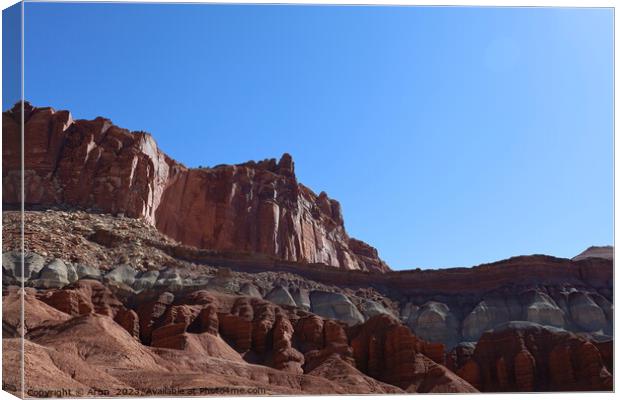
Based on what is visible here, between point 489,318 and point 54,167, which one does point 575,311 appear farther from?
point 54,167

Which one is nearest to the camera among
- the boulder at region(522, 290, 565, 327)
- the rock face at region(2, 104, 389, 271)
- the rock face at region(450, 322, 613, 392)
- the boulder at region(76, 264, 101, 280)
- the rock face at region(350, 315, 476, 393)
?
the rock face at region(350, 315, 476, 393)

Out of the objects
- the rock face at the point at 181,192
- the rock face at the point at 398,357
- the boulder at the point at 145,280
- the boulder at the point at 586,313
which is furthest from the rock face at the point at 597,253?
the rock face at the point at 181,192

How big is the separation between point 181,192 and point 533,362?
48790 mm

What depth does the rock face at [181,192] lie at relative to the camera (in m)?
83.1

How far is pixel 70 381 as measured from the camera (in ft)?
112

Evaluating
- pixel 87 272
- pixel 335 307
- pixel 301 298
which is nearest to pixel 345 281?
pixel 301 298

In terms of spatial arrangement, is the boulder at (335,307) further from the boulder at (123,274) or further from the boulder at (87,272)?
the boulder at (87,272)

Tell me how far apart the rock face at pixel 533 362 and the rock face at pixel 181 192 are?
36577 mm

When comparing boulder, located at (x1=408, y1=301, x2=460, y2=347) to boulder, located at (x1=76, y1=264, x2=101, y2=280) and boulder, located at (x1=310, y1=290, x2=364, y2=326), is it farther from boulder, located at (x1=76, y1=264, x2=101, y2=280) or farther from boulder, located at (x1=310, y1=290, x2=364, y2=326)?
boulder, located at (x1=76, y1=264, x2=101, y2=280)

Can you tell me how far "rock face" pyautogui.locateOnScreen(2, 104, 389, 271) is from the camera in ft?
273

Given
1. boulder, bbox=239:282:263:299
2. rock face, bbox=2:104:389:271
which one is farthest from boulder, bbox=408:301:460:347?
rock face, bbox=2:104:389:271

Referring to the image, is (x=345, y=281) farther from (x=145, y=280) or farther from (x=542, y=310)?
(x=145, y=280)

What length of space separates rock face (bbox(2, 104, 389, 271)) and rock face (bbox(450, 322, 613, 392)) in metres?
36.6

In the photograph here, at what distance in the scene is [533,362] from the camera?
5594 cm
